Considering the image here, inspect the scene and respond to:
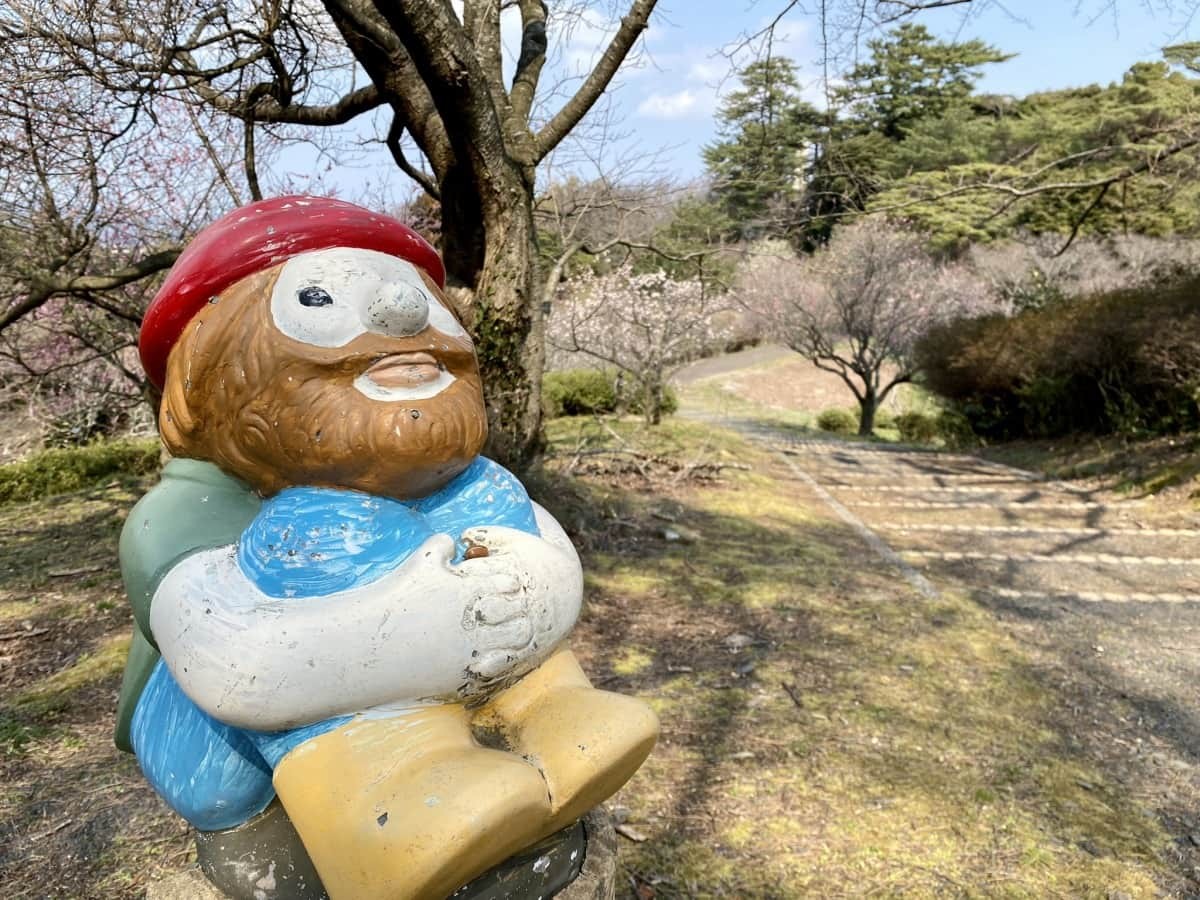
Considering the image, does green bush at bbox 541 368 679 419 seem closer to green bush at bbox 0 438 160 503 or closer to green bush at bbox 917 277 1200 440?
green bush at bbox 917 277 1200 440

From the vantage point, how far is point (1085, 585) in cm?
493

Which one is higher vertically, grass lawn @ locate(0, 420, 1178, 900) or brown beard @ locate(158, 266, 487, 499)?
brown beard @ locate(158, 266, 487, 499)

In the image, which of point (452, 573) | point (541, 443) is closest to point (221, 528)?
point (452, 573)

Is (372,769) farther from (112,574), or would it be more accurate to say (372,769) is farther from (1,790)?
(112,574)

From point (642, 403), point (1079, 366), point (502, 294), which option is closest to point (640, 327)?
point (642, 403)

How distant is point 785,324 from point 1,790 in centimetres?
1444

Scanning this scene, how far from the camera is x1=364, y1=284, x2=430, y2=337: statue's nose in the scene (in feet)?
4.18

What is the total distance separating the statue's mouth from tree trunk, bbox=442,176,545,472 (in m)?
2.50

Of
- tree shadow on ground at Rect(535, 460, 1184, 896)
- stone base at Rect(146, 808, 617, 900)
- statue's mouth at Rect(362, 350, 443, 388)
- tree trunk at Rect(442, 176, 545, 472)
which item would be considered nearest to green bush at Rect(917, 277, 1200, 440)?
tree shadow on ground at Rect(535, 460, 1184, 896)

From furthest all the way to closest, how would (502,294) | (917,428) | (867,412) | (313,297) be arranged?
1. (867,412)
2. (917,428)
3. (502,294)
4. (313,297)

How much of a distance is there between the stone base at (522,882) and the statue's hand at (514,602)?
0.31m

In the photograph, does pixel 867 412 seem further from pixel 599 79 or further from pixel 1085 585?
pixel 599 79

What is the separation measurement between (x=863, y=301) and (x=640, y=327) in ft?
15.8

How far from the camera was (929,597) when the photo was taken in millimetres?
4598
